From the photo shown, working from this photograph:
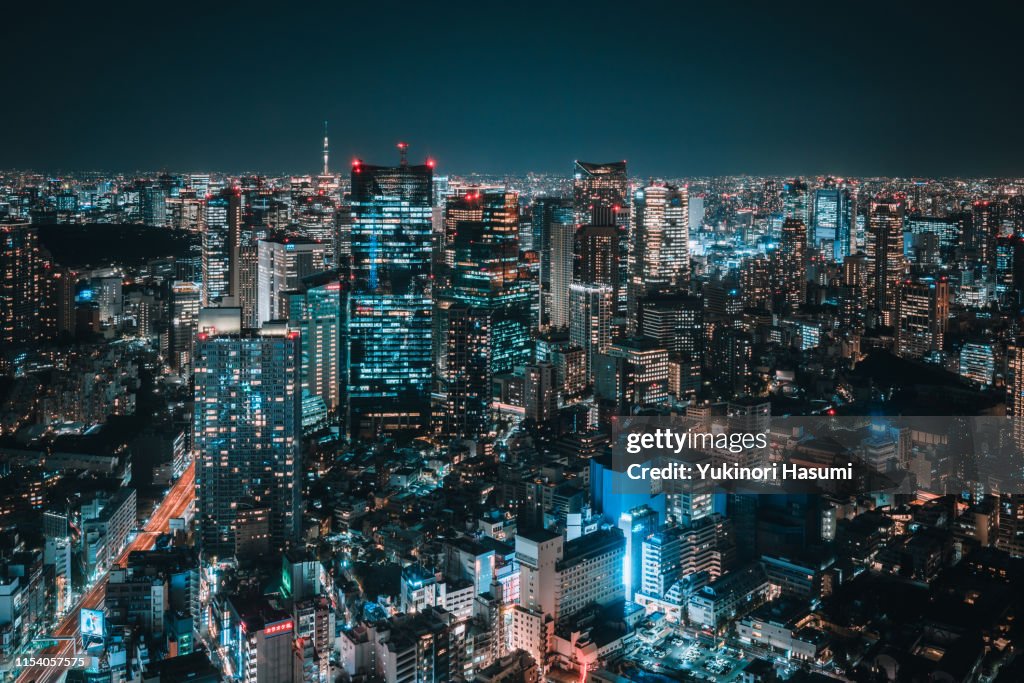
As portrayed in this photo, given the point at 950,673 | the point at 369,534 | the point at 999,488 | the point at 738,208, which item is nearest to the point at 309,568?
the point at 369,534

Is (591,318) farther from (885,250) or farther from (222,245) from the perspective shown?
(222,245)

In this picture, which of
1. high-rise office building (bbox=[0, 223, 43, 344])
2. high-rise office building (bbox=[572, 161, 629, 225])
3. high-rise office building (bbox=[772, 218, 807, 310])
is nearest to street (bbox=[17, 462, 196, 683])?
high-rise office building (bbox=[0, 223, 43, 344])

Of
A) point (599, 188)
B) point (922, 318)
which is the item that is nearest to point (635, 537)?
point (922, 318)

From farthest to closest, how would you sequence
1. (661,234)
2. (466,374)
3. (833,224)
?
(833,224) < (661,234) < (466,374)

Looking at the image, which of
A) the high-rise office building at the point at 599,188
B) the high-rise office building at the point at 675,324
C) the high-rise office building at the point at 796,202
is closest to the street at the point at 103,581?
the high-rise office building at the point at 675,324

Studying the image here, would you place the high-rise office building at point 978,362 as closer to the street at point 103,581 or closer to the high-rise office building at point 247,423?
the high-rise office building at point 247,423
